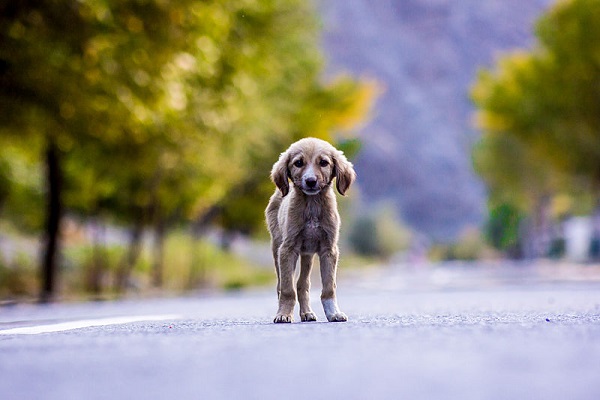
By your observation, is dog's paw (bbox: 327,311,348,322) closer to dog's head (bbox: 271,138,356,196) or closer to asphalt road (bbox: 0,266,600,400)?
asphalt road (bbox: 0,266,600,400)

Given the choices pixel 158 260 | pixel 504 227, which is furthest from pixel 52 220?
pixel 504 227

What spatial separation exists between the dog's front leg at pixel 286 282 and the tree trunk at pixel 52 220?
1636 cm

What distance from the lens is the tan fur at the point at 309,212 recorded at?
6.88 m

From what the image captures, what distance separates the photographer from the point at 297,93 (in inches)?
1340

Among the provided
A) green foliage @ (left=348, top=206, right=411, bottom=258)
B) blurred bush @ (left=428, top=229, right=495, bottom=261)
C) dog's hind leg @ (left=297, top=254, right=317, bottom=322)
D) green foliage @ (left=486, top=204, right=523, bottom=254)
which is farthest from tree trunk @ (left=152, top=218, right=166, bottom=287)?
green foliage @ (left=348, top=206, right=411, bottom=258)

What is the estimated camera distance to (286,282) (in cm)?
716

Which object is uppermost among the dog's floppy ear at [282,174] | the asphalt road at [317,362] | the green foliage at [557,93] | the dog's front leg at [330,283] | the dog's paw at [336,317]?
the green foliage at [557,93]

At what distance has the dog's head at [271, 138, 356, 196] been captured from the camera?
678 cm

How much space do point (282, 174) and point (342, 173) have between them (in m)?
Answer: 0.40

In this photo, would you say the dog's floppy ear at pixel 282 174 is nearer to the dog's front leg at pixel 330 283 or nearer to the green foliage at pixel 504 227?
the dog's front leg at pixel 330 283

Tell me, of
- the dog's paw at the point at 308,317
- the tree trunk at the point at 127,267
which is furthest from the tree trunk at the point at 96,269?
the dog's paw at the point at 308,317

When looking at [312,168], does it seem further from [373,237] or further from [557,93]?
[373,237]

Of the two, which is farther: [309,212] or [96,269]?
[96,269]

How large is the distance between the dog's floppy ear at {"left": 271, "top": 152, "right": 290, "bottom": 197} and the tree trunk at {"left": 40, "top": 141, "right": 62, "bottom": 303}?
16410 millimetres
